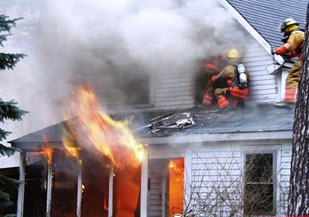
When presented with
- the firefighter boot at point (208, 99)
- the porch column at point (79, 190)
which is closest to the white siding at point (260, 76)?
the firefighter boot at point (208, 99)

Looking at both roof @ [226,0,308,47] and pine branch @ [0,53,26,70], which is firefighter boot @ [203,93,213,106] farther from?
pine branch @ [0,53,26,70]

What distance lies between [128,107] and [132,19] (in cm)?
210

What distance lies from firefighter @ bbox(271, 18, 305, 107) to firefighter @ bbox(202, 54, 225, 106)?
1.46 metres

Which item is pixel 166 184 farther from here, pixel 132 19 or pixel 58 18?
pixel 58 18

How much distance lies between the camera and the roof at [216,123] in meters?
12.2

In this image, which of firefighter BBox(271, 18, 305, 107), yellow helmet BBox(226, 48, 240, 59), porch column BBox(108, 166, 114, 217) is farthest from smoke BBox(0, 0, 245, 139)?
porch column BBox(108, 166, 114, 217)

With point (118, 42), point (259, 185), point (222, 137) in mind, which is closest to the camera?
point (259, 185)

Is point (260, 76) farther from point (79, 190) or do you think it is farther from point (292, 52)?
point (79, 190)

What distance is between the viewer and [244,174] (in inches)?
436

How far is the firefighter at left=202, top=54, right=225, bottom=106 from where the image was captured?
14461 millimetres

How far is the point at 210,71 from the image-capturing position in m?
14.6

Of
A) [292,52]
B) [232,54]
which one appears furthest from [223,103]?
[292,52]

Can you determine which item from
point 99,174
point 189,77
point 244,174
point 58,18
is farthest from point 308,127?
point 58,18

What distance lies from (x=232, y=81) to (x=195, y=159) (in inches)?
72.7
